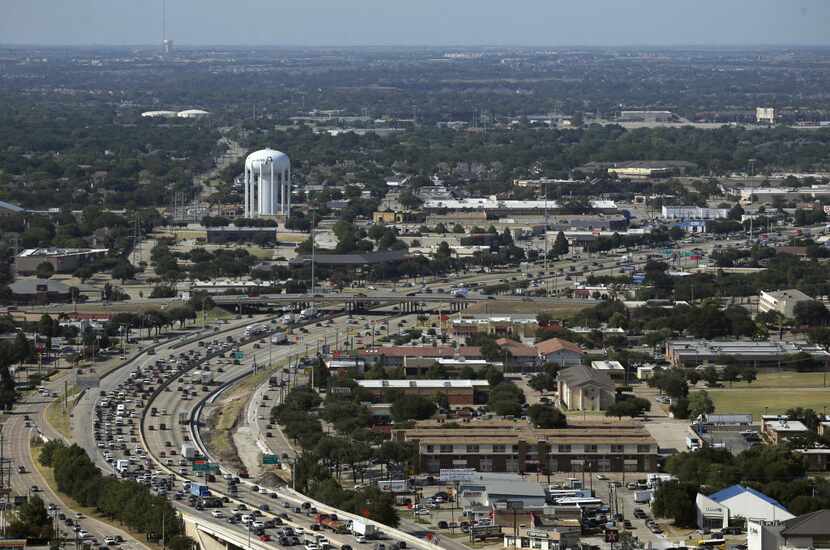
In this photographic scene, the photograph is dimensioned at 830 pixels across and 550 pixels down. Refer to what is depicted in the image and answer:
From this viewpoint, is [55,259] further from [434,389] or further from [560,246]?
[434,389]

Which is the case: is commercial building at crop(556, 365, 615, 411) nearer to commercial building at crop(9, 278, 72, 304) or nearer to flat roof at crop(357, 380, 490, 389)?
flat roof at crop(357, 380, 490, 389)

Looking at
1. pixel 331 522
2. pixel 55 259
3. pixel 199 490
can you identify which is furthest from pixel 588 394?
pixel 55 259

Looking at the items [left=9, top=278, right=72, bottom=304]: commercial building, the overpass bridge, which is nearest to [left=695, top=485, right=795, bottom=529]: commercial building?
the overpass bridge

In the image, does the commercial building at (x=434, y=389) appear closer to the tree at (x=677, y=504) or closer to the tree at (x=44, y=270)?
the tree at (x=677, y=504)

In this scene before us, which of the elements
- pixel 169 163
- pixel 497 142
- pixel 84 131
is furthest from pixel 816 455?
pixel 84 131

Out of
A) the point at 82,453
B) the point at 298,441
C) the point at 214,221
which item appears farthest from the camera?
the point at 214,221

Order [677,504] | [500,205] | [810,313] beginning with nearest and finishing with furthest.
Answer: [677,504] → [810,313] → [500,205]

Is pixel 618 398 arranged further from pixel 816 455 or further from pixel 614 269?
pixel 614 269
